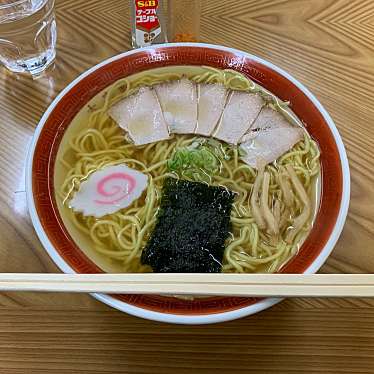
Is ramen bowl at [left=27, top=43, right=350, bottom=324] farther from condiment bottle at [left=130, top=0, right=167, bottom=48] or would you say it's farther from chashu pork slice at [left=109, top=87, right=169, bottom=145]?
condiment bottle at [left=130, top=0, right=167, bottom=48]

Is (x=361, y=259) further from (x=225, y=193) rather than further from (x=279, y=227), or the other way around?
(x=225, y=193)

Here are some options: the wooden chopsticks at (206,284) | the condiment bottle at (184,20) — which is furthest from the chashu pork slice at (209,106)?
the wooden chopsticks at (206,284)

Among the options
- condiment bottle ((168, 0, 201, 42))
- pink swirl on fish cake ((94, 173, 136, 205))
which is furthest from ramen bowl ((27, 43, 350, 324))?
condiment bottle ((168, 0, 201, 42))

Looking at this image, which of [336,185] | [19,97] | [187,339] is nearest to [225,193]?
[336,185]

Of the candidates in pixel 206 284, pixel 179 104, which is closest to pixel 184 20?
pixel 179 104

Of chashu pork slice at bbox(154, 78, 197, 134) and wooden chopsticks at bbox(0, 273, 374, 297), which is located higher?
chashu pork slice at bbox(154, 78, 197, 134)

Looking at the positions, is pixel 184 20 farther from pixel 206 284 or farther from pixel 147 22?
pixel 206 284
